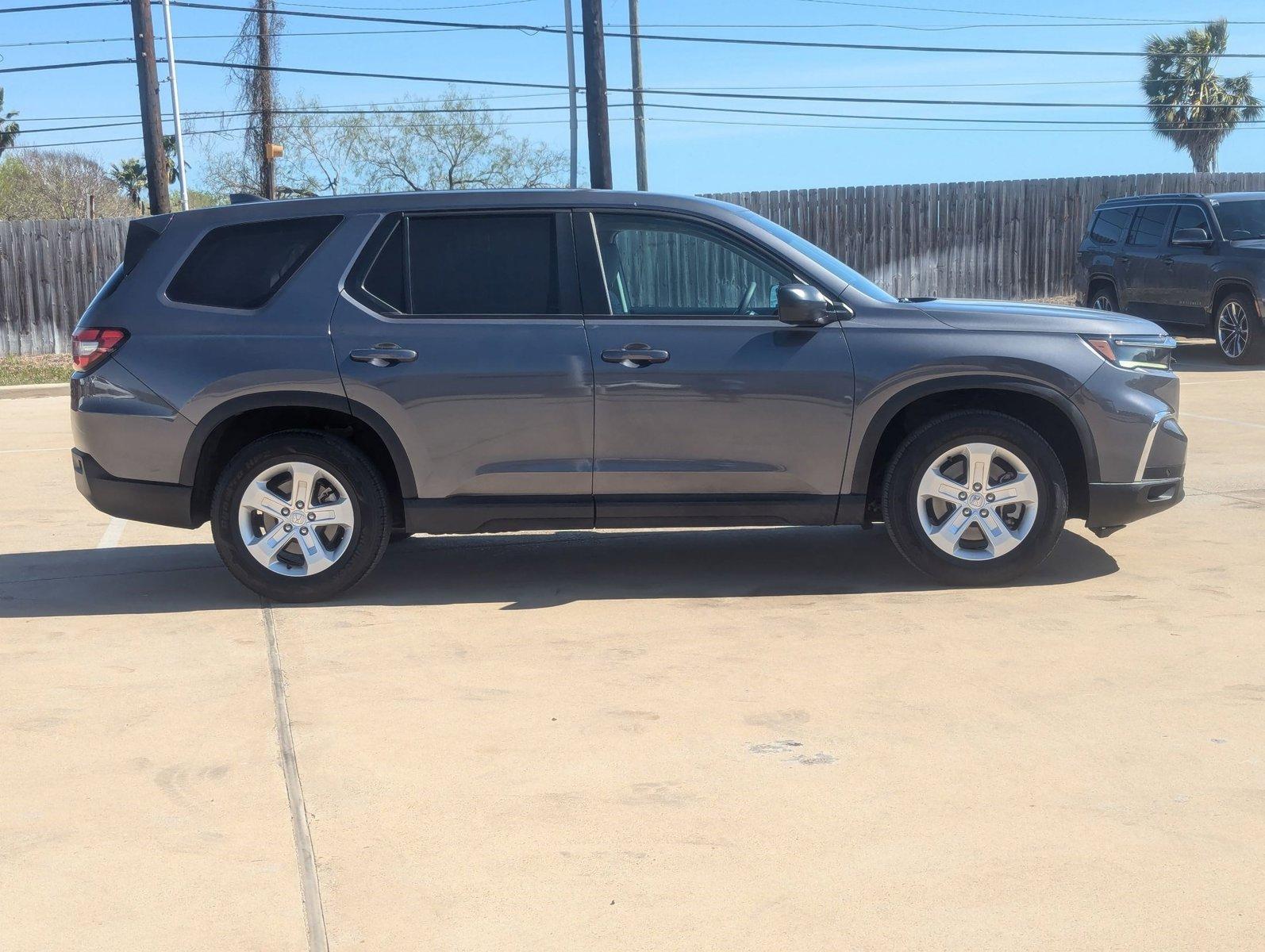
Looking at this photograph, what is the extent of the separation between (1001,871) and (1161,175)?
2579cm

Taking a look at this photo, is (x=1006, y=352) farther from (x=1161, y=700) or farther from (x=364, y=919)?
(x=364, y=919)

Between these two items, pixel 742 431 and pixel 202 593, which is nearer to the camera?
pixel 742 431

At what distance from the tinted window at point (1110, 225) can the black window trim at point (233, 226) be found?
1366cm

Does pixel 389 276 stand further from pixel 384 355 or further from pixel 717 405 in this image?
pixel 717 405

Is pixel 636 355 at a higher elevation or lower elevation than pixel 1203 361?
higher

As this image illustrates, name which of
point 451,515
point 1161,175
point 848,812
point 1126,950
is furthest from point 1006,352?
point 1161,175

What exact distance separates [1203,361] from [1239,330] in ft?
3.25

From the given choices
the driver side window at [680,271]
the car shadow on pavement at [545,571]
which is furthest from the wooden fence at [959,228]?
the driver side window at [680,271]

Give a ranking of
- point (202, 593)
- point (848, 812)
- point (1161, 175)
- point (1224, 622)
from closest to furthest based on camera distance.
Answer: point (848, 812) < point (1224, 622) < point (202, 593) < point (1161, 175)

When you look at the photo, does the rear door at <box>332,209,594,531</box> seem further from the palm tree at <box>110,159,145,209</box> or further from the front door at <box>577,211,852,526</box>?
the palm tree at <box>110,159,145,209</box>

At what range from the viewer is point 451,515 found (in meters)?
6.48

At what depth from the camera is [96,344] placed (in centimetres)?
654

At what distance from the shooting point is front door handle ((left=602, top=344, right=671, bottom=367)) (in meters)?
6.37

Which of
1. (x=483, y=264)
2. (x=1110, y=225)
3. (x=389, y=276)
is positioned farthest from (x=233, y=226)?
(x=1110, y=225)
